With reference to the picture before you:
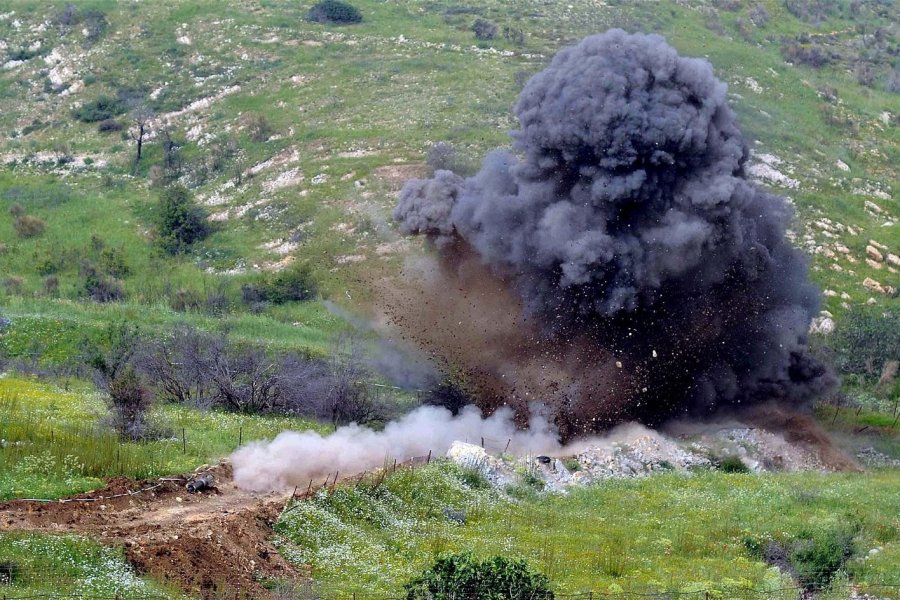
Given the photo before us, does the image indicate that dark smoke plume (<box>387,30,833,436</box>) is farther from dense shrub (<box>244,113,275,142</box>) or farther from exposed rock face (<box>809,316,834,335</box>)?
dense shrub (<box>244,113,275,142</box>)

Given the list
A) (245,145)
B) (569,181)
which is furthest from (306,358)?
(245,145)

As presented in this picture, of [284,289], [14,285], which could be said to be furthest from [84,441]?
[14,285]

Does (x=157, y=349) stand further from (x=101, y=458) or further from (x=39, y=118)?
(x=39, y=118)

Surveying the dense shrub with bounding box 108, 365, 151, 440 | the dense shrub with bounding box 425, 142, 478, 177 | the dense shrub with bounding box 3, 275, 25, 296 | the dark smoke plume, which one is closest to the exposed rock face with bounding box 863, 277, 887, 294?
the dense shrub with bounding box 425, 142, 478, 177

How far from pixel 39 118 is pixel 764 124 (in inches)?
1980

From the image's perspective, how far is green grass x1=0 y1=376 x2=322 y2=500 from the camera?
87.4 ft

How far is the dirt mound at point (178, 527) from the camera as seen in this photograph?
76.9 ft

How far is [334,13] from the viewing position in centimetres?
9088

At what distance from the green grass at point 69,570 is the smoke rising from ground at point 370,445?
272 inches

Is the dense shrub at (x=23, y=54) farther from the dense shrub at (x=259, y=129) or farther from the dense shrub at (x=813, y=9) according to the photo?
the dense shrub at (x=813, y=9)

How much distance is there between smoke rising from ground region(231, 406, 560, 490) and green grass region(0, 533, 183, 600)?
272 inches

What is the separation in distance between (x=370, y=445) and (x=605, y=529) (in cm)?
724

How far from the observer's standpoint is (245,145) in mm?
76875

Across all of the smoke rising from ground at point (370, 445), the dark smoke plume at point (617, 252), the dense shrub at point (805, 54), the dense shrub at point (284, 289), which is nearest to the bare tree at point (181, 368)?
the smoke rising from ground at point (370, 445)
